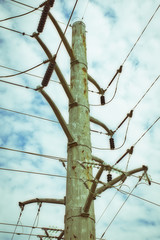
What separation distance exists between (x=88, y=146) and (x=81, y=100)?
108 cm

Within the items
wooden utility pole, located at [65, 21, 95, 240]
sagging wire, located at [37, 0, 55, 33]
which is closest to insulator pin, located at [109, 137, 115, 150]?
wooden utility pole, located at [65, 21, 95, 240]

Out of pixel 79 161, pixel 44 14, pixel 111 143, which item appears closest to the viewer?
pixel 79 161

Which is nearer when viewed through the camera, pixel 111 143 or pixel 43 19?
pixel 43 19

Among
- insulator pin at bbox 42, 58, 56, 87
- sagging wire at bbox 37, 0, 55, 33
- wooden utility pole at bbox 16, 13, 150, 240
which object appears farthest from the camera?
sagging wire at bbox 37, 0, 55, 33

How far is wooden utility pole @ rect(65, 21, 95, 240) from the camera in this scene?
3.75 metres

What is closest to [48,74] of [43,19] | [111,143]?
[43,19]

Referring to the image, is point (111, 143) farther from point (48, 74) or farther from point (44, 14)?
point (44, 14)

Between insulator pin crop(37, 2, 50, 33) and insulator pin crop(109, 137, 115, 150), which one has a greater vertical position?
insulator pin crop(37, 2, 50, 33)

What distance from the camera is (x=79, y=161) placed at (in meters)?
4.14

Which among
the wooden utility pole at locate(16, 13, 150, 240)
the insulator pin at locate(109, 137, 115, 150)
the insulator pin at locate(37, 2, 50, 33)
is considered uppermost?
the insulator pin at locate(37, 2, 50, 33)

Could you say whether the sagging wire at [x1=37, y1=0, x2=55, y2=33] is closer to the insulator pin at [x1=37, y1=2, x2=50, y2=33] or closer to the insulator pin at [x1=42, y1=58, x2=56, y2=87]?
the insulator pin at [x1=37, y1=2, x2=50, y2=33]

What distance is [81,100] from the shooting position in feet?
17.2

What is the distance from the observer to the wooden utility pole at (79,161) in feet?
12.3

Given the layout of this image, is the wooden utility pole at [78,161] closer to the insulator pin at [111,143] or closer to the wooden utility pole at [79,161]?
the wooden utility pole at [79,161]
